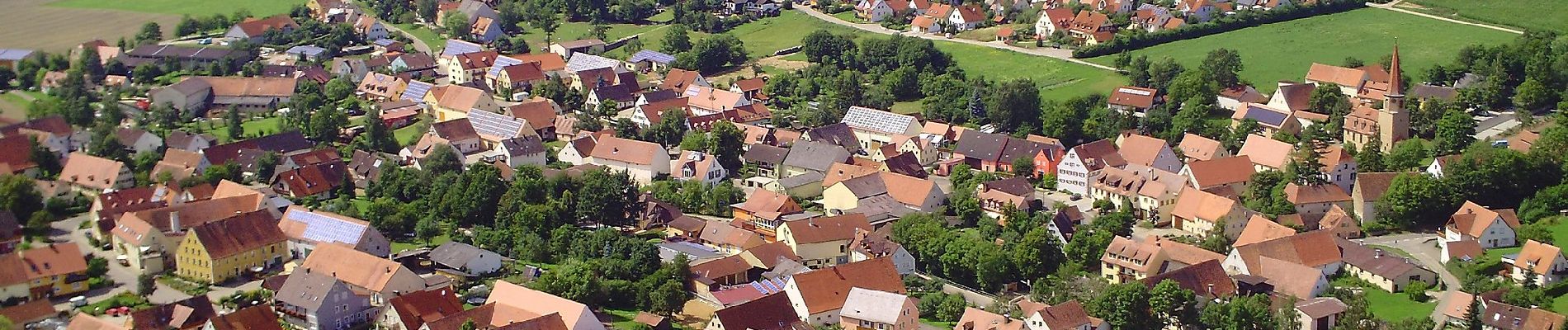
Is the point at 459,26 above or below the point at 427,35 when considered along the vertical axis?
above

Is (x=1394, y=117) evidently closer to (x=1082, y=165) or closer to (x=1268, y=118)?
(x=1268, y=118)

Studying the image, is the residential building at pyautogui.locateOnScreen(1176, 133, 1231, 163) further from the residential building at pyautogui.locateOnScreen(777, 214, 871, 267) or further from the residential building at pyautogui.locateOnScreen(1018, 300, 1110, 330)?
the residential building at pyautogui.locateOnScreen(1018, 300, 1110, 330)

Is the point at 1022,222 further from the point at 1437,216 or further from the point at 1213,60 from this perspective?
the point at 1213,60

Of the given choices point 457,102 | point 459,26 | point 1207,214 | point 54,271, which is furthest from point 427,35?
point 1207,214

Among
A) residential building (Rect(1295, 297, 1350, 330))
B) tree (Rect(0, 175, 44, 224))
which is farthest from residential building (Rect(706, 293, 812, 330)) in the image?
tree (Rect(0, 175, 44, 224))

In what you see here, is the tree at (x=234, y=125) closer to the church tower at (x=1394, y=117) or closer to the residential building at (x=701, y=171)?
the residential building at (x=701, y=171)

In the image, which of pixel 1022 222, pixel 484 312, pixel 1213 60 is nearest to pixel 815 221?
pixel 1022 222

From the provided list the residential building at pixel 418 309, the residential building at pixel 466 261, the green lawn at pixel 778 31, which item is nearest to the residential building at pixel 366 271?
the residential building at pixel 466 261
